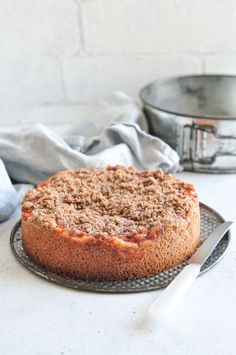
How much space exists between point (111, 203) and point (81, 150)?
0.28m

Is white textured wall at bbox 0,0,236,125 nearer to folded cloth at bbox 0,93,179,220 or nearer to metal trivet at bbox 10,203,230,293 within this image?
folded cloth at bbox 0,93,179,220

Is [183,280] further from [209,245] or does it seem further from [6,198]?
[6,198]

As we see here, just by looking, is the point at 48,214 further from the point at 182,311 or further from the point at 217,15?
the point at 217,15

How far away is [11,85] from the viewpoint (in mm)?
1354

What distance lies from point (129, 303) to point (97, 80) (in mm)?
713

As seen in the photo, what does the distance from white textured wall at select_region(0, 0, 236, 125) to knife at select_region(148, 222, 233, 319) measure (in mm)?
570

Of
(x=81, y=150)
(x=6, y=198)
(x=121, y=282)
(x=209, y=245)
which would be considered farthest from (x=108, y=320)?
(x=81, y=150)

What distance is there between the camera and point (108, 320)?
73 cm

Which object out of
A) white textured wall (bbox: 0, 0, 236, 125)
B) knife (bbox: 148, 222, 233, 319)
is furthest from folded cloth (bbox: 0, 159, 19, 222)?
white textured wall (bbox: 0, 0, 236, 125)

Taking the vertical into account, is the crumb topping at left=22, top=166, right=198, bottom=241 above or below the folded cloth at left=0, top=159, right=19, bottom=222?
above

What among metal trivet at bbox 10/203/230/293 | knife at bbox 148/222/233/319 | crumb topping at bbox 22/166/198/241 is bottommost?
metal trivet at bbox 10/203/230/293

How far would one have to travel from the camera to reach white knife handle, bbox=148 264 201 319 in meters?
0.70

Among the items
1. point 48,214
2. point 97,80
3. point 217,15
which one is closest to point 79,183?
point 48,214

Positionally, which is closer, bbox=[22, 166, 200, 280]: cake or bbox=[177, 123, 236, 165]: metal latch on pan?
bbox=[22, 166, 200, 280]: cake
